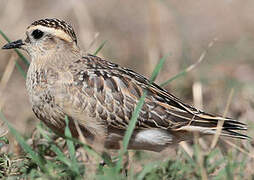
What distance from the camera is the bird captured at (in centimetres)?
Result: 579

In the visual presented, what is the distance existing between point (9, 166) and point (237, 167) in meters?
2.28

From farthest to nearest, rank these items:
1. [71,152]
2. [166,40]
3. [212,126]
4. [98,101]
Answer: [166,40] < [212,126] < [98,101] < [71,152]

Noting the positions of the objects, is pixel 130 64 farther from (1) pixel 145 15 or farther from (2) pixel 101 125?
(2) pixel 101 125

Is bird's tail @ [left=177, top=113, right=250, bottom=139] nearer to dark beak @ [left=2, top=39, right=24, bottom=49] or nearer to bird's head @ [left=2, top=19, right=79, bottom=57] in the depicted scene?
bird's head @ [left=2, top=19, right=79, bottom=57]

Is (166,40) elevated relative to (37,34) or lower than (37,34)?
elevated

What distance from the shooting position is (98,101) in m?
5.87

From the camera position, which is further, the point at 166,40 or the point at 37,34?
the point at 166,40

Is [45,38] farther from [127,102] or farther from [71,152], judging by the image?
[71,152]

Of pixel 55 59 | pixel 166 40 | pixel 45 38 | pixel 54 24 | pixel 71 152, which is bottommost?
pixel 71 152

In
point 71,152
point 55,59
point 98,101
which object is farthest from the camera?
point 55,59

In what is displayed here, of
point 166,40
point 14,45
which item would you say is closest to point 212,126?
point 14,45

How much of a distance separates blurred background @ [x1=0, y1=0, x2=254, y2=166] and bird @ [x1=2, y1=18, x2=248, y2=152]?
904mm

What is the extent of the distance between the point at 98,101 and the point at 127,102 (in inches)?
12.4

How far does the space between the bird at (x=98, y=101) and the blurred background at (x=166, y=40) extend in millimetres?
904
